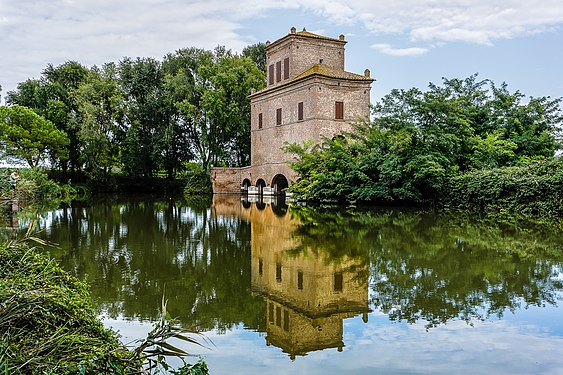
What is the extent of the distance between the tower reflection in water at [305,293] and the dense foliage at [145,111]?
102ft

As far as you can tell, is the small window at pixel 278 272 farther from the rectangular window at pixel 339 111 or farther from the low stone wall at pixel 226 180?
the low stone wall at pixel 226 180

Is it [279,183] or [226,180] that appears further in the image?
[226,180]

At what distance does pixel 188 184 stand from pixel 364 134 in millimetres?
20106

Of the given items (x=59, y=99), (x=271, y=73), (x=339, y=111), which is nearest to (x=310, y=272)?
(x=339, y=111)

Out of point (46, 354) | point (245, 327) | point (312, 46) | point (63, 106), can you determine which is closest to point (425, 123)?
point (312, 46)

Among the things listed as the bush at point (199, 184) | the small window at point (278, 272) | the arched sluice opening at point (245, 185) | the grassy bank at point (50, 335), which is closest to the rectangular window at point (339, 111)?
the arched sluice opening at point (245, 185)

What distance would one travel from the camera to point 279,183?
37812 mm

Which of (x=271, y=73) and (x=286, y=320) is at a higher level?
(x=271, y=73)

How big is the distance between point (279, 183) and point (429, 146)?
14.3m

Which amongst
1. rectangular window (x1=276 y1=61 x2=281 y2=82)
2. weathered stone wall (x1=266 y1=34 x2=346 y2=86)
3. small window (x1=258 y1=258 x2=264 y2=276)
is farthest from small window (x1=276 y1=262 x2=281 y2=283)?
rectangular window (x1=276 y1=61 x2=281 y2=82)

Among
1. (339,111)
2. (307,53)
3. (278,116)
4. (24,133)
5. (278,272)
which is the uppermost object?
(307,53)

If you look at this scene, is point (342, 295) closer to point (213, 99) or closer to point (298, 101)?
point (298, 101)

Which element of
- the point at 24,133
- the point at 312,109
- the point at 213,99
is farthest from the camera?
the point at 213,99

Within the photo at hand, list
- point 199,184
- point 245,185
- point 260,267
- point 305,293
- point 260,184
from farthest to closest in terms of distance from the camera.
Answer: point 199,184, point 245,185, point 260,184, point 260,267, point 305,293
